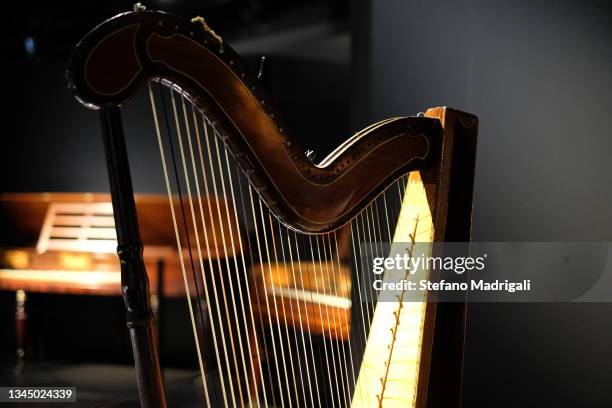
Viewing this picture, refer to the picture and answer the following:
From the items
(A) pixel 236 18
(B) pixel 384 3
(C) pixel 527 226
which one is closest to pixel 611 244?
(C) pixel 527 226

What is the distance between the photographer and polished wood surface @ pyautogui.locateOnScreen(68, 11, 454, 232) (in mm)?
628

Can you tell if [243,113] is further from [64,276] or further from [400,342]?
[64,276]

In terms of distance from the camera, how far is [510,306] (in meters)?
1.97

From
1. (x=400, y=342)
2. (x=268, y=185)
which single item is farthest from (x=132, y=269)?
(x=400, y=342)

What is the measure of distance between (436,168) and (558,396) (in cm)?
99

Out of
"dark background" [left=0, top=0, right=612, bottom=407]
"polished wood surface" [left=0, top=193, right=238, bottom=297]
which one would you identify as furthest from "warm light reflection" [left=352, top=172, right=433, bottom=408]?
"polished wood surface" [left=0, top=193, right=238, bottom=297]

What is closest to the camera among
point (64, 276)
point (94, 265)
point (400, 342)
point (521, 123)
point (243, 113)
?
point (243, 113)

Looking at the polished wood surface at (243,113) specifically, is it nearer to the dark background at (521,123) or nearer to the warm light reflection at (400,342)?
the warm light reflection at (400,342)

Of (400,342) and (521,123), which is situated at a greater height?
(521,123)

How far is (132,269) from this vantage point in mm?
678

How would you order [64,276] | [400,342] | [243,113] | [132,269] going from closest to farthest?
1. [132,269]
2. [243,113]
3. [400,342]
4. [64,276]

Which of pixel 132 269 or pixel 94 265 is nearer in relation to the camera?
pixel 132 269

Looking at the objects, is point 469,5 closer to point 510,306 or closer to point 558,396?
point 510,306

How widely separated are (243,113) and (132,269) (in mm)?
265
